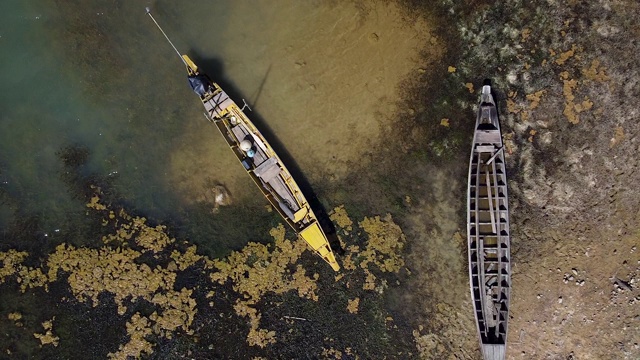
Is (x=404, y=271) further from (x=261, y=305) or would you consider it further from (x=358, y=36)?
(x=358, y=36)

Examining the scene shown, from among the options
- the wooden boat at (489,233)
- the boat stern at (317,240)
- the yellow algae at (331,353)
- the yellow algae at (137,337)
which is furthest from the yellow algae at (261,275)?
the wooden boat at (489,233)

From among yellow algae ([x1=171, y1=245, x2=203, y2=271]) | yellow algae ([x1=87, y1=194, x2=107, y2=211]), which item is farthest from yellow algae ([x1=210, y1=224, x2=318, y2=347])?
yellow algae ([x1=87, y1=194, x2=107, y2=211])

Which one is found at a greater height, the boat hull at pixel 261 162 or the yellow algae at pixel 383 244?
the boat hull at pixel 261 162

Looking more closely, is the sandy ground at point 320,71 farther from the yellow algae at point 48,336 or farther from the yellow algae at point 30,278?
the yellow algae at point 48,336

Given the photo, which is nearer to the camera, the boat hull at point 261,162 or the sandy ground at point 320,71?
the boat hull at point 261,162

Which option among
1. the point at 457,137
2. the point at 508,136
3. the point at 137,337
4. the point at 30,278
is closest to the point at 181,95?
the point at 30,278

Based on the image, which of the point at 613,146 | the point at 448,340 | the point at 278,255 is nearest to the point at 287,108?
the point at 278,255

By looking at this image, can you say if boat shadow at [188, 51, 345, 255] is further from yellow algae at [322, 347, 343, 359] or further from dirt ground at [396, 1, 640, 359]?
dirt ground at [396, 1, 640, 359]
